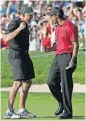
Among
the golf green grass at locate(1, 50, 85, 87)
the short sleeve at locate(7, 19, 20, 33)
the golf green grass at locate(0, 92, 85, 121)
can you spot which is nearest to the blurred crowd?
the golf green grass at locate(1, 50, 85, 87)

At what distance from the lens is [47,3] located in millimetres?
23031

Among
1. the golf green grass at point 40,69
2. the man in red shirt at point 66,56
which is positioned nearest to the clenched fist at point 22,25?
the man in red shirt at point 66,56

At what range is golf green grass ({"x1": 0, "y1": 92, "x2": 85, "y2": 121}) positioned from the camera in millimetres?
10380

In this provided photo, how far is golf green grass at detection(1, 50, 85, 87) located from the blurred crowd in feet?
2.31

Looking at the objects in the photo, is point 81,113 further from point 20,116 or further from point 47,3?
point 47,3

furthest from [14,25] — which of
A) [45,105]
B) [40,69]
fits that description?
[40,69]

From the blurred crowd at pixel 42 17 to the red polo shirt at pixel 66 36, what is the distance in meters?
9.53

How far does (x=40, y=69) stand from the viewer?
1855 centimetres

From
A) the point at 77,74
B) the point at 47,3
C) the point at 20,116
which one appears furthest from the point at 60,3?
the point at 20,116

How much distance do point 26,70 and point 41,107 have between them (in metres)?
1.47

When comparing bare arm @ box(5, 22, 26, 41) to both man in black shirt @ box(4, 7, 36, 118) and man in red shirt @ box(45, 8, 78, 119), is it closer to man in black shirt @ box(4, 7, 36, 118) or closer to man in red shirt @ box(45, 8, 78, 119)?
man in black shirt @ box(4, 7, 36, 118)

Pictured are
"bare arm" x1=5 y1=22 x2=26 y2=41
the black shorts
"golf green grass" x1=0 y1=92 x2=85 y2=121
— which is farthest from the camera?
"golf green grass" x1=0 y1=92 x2=85 y2=121

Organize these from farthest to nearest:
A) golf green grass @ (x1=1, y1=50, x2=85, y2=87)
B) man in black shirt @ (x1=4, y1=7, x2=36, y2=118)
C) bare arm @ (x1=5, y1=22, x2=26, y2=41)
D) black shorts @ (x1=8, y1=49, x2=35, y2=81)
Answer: golf green grass @ (x1=1, y1=50, x2=85, y2=87)
black shorts @ (x1=8, y1=49, x2=35, y2=81)
man in black shirt @ (x1=4, y1=7, x2=36, y2=118)
bare arm @ (x1=5, y1=22, x2=26, y2=41)

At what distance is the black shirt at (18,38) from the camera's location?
1000 centimetres
